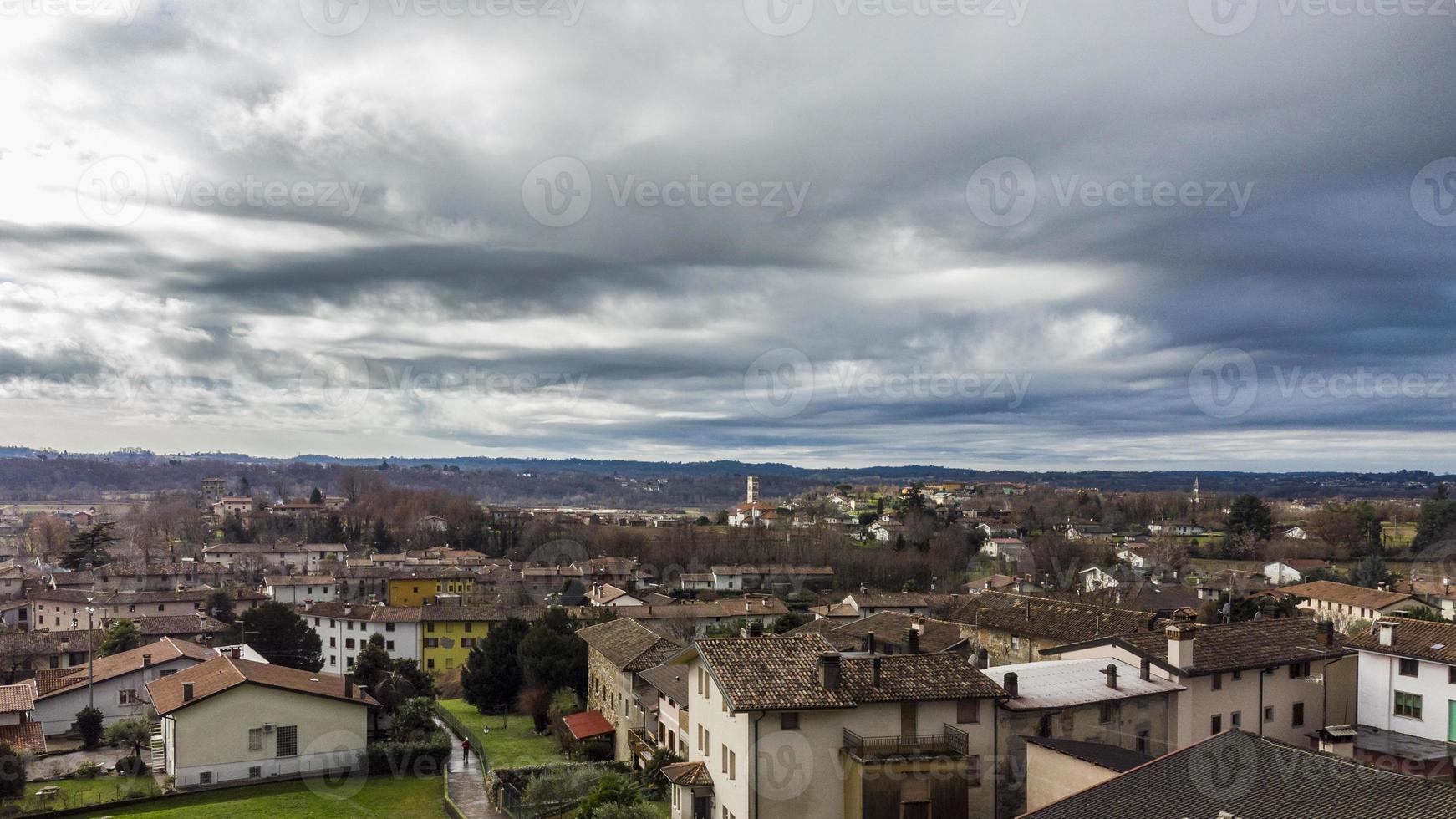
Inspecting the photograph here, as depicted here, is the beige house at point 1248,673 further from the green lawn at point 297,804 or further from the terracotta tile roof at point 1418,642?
the green lawn at point 297,804

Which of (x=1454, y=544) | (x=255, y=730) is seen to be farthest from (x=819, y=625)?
(x=1454, y=544)

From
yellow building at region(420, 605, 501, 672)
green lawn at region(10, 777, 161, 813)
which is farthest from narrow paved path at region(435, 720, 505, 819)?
yellow building at region(420, 605, 501, 672)

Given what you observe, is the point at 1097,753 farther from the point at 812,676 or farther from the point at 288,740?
the point at 288,740

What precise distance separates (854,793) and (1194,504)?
5415 inches

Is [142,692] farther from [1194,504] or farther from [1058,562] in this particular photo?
[1194,504]

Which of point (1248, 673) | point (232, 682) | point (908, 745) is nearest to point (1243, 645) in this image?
point (1248, 673)

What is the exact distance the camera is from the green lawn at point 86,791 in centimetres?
2572

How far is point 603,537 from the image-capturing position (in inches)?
4318

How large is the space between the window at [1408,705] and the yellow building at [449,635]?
46828mm

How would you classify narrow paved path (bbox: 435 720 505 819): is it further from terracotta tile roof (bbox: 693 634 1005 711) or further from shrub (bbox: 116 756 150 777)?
shrub (bbox: 116 756 150 777)

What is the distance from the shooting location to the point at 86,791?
90.3 feet

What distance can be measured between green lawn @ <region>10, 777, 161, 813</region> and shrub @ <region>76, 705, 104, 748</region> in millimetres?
5518

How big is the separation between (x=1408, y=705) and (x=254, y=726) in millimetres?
34374

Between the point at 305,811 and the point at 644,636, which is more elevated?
the point at 644,636
